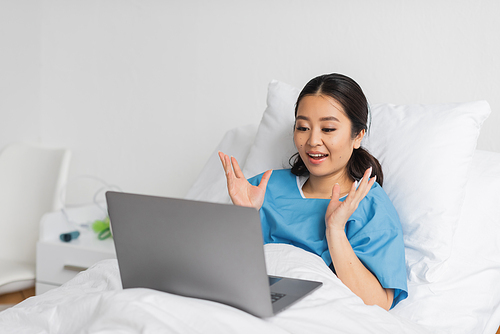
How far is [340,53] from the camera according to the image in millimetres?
1703

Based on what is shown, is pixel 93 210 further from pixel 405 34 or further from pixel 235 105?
pixel 405 34

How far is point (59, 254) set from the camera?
5.80 ft

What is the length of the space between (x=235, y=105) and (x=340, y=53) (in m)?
0.46

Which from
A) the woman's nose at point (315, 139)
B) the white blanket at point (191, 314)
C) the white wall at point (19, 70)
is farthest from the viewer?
the white wall at point (19, 70)

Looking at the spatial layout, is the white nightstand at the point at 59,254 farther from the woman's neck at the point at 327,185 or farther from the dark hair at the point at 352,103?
the dark hair at the point at 352,103

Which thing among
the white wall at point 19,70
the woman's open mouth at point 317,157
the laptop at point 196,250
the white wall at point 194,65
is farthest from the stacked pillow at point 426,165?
the white wall at point 19,70

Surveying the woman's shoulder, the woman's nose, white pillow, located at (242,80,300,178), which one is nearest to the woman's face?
the woman's nose

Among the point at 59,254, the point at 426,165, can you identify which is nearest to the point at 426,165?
the point at 426,165

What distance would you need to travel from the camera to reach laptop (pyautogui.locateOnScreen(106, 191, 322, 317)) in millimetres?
741

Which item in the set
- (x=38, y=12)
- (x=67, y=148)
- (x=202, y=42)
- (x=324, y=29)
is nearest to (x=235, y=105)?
(x=202, y=42)

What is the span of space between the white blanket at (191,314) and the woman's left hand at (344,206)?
0.11m

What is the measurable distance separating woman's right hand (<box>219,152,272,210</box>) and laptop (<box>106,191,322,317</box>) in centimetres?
37

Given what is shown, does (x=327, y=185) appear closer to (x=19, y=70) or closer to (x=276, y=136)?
(x=276, y=136)

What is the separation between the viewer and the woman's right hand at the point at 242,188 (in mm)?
1205
